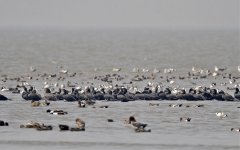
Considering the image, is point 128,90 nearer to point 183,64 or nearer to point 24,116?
point 24,116

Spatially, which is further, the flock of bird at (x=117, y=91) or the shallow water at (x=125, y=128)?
the flock of bird at (x=117, y=91)

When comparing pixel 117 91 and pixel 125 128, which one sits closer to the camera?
pixel 125 128

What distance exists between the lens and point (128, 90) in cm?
6756

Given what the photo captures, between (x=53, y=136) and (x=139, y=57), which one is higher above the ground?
(x=139, y=57)

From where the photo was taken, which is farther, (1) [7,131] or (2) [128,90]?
(2) [128,90]

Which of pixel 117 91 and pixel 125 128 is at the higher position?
pixel 117 91

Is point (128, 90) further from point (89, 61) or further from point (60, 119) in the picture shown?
point (89, 61)

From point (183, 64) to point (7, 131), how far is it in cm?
5270

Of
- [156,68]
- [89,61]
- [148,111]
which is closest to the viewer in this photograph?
[148,111]

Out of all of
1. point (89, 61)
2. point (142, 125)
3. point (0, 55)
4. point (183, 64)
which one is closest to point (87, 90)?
point (142, 125)

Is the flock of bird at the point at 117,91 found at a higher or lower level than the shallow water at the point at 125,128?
higher

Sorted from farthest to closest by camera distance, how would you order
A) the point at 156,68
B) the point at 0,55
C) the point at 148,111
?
1. the point at 0,55
2. the point at 156,68
3. the point at 148,111

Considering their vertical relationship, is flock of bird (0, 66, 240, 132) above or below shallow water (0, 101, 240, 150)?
above

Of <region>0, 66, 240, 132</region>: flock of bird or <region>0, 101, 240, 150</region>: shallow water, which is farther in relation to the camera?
<region>0, 66, 240, 132</region>: flock of bird
